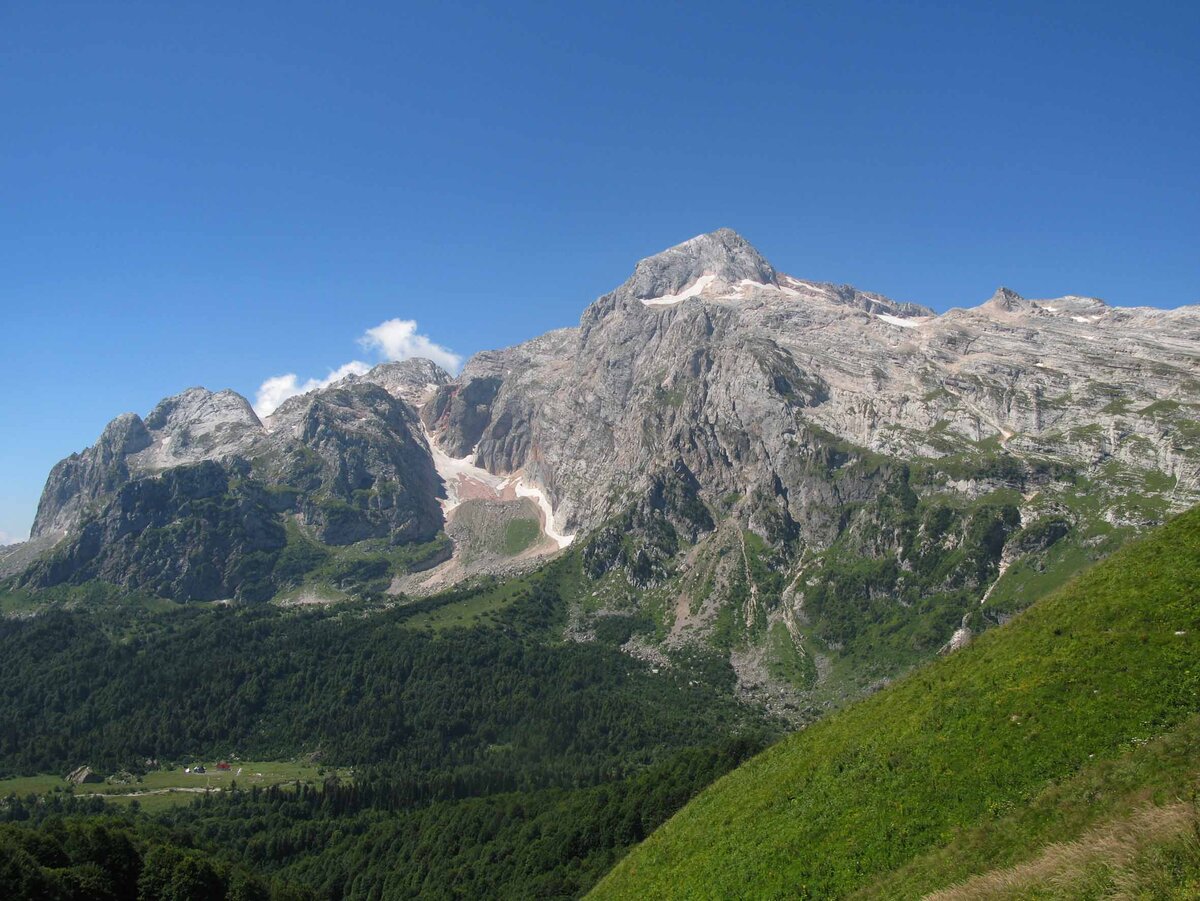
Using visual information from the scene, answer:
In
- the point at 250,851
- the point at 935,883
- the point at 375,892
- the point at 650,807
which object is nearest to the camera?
the point at 935,883

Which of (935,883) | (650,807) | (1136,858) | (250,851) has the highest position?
(1136,858)

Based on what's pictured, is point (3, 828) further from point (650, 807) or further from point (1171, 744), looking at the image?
point (1171, 744)

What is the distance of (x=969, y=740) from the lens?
134 ft

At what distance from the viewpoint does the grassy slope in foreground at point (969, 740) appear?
36.8m

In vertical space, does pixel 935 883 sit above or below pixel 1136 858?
below

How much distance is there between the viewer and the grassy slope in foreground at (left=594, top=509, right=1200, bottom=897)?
36.8 metres

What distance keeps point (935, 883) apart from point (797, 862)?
34.3ft

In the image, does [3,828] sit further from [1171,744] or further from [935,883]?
[1171,744]

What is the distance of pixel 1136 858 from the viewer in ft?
60.7

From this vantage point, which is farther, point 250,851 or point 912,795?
point 250,851

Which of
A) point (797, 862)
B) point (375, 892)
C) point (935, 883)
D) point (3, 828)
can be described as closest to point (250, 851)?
point (375, 892)

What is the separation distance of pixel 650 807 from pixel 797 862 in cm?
7707

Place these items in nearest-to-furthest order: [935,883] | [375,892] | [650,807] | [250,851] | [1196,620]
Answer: [935,883]
[1196,620]
[650,807]
[375,892]
[250,851]

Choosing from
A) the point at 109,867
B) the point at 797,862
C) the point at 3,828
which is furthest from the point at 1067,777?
the point at 3,828
